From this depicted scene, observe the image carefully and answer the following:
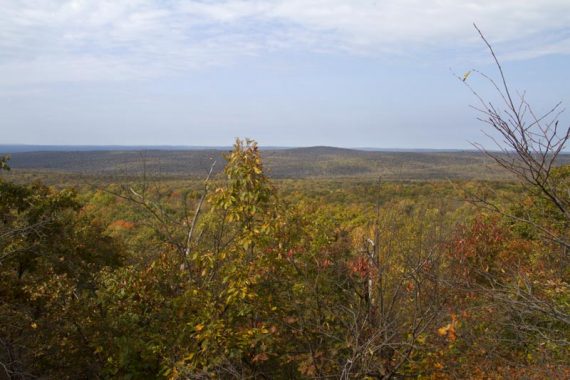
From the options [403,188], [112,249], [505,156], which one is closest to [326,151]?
[403,188]

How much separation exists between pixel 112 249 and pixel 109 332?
257 inches

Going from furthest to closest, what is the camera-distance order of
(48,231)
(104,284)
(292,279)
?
1. (48,231)
2. (104,284)
3. (292,279)

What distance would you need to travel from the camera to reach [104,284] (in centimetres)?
645

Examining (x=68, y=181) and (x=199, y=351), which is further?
(x=68, y=181)

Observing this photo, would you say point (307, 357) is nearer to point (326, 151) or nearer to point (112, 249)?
point (112, 249)

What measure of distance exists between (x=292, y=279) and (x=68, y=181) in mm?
43690

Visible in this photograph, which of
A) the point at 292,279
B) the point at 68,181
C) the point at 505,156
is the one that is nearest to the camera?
the point at 505,156

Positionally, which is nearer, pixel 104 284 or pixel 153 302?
pixel 153 302

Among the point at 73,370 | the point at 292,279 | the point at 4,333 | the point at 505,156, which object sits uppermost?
the point at 505,156

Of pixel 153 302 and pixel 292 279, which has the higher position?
pixel 292 279

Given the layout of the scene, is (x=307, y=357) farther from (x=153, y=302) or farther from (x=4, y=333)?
(x=4, y=333)

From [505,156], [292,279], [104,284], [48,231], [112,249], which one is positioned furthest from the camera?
[112,249]

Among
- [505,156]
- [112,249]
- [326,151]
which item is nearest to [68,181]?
[112,249]

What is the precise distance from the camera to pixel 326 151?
124188 millimetres
